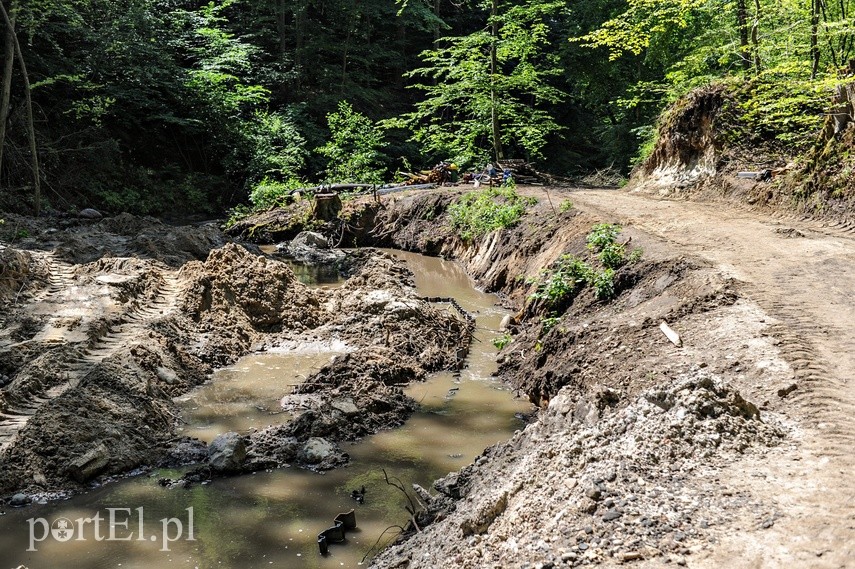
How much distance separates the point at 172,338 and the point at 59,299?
6.39 ft

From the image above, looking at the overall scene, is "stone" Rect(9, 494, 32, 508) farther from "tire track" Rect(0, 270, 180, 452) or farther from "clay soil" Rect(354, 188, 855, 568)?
"clay soil" Rect(354, 188, 855, 568)

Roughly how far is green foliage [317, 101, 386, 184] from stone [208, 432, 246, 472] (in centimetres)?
1816

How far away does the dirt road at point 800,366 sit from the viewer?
12.1ft

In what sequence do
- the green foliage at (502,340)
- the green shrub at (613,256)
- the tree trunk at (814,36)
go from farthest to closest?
the tree trunk at (814,36) → the green foliage at (502,340) → the green shrub at (613,256)

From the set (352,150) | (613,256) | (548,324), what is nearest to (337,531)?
(548,324)

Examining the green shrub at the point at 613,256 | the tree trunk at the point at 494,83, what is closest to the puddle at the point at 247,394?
the green shrub at the point at 613,256

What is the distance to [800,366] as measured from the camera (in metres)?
5.94

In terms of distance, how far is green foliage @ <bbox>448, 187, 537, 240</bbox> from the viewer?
55.4ft

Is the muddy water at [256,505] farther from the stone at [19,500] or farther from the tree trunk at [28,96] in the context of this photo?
the tree trunk at [28,96]

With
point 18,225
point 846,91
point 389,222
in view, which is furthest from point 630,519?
point 389,222

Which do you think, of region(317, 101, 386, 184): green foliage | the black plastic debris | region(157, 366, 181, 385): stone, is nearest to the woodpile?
region(317, 101, 386, 184): green foliage

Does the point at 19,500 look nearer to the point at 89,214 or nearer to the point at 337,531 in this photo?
the point at 337,531

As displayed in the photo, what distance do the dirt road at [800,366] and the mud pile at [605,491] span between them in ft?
0.79

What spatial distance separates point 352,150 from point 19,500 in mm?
22667
